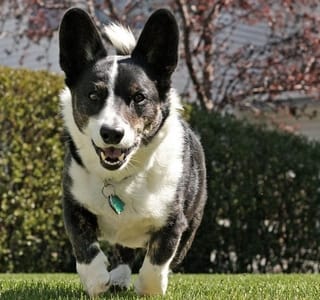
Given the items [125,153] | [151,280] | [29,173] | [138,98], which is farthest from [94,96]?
[29,173]

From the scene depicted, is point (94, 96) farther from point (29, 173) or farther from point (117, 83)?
point (29, 173)

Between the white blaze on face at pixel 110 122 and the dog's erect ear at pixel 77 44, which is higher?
the dog's erect ear at pixel 77 44

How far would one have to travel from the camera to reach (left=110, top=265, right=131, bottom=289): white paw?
483cm

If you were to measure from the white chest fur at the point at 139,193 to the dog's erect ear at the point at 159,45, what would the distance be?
13.1 inches

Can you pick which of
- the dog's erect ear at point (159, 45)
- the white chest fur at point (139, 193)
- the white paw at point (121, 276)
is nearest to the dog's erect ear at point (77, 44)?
the dog's erect ear at point (159, 45)

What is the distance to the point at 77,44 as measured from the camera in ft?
14.3

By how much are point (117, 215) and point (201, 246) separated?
4.70 meters

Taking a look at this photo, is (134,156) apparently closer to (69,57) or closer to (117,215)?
(117,215)

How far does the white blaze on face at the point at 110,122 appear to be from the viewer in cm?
383

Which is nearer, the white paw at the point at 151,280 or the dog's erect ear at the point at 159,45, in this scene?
the white paw at the point at 151,280

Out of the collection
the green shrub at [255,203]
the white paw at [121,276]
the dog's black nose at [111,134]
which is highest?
the dog's black nose at [111,134]

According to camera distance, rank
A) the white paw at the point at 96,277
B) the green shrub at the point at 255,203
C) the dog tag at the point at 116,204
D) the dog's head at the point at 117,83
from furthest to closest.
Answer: the green shrub at the point at 255,203
the dog tag at the point at 116,204
the white paw at the point at 96,277
the dog's head at the point at 117,83

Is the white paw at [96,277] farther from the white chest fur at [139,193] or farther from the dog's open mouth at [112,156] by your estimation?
the dog's open mouth at [112,156]

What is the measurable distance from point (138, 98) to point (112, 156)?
1.23 ft
